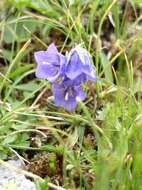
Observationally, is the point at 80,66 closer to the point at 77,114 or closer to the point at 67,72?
the point at 67,72

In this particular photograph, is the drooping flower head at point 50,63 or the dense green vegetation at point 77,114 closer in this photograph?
the dense green vegetation at point 77,114

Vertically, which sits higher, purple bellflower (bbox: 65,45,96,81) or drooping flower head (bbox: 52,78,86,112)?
purple bellflower (bbox: 65,45,96,81)

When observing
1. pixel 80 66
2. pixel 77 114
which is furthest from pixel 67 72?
pixel 77 114

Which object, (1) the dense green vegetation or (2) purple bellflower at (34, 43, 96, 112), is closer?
(1) the dense green vegetation

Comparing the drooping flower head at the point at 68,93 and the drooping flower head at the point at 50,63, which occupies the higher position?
the drooping flower head at the point at 50,63
